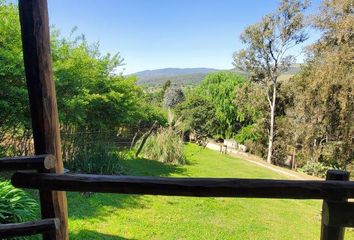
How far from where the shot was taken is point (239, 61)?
67.1 feet

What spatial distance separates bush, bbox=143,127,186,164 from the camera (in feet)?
34.3

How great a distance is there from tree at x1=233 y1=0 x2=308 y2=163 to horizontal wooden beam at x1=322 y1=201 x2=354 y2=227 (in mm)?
18197

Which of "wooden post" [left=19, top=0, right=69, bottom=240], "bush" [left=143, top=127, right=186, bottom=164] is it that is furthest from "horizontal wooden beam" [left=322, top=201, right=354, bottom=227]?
"bush" [left=143, top=127, right=186, bottom=164]

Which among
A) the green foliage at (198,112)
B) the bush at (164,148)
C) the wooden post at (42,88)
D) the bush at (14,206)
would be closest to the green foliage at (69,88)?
the bush at (164,148)


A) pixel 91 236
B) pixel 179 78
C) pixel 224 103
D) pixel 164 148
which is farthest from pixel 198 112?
pixel 179 78

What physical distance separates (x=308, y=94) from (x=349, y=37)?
9.92ft

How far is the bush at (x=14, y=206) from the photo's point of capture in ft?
11.8

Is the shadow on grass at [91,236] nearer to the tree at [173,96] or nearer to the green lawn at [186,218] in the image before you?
the green lawn at [186,218]

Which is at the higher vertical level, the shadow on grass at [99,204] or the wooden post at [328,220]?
the wooden post at [328,220]

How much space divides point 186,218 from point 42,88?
3.95m

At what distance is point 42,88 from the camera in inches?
81.4

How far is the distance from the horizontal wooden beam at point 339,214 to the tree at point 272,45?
18.2 metres

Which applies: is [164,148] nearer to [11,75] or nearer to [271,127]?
[11,75]

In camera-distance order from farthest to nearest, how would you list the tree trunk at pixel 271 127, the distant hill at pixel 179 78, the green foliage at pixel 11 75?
1. the distant hill at pixel 179 78
2. the tree trunk at pixel 271 127
3. the green foliage at pixel 11 75
